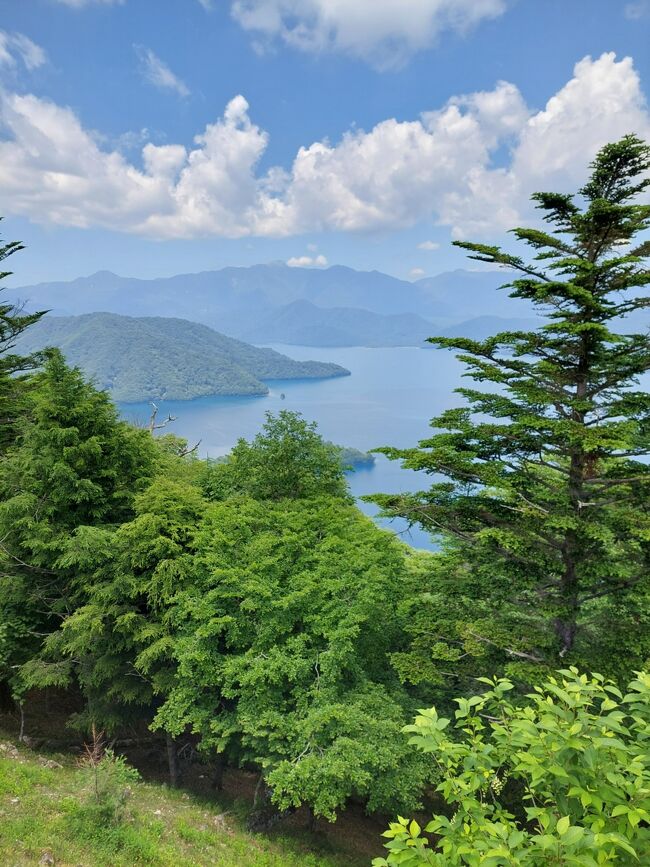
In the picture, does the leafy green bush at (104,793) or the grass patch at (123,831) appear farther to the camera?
the leafy green bush at (104,793)

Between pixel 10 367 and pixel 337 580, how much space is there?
1900cm

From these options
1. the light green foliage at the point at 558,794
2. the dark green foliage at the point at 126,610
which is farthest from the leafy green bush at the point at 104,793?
the light green foliage at the point at 558,794

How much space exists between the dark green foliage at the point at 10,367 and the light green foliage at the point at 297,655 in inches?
384

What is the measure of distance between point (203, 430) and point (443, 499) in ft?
424

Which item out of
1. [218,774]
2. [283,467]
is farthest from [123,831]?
[283,467]

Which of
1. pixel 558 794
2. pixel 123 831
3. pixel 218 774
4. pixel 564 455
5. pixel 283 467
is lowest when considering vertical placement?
pixel 218 774

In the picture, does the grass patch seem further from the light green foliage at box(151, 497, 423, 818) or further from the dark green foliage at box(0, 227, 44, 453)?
the dark green foliage at box(0, 227, 44, 453)

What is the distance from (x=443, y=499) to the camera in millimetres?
11125

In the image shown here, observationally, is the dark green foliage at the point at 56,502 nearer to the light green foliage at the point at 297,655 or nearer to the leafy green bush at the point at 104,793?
the light green foliage at the point at 297,655

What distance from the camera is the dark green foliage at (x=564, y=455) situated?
8.62 m

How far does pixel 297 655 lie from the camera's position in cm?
1066

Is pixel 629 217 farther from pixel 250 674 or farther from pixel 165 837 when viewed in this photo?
pixel 165 837

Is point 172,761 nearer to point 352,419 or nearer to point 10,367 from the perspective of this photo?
point 10,367

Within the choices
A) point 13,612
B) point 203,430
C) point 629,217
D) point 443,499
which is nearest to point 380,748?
point 443,499
